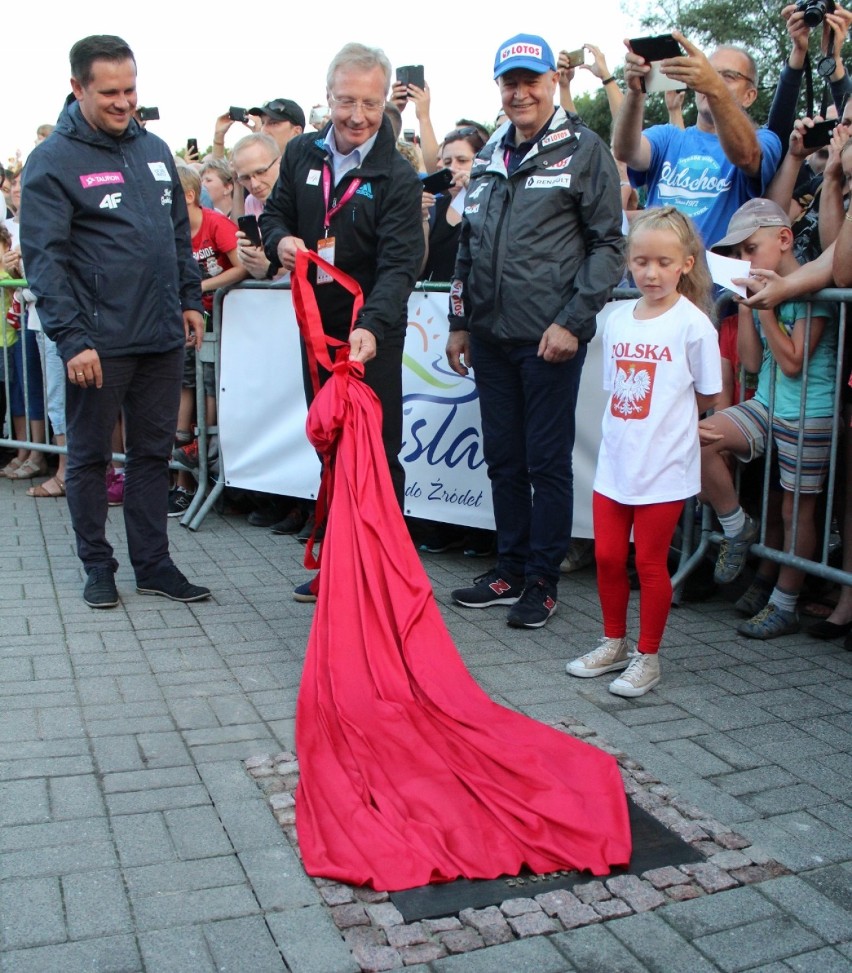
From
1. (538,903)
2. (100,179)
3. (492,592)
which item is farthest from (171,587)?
(538,903)

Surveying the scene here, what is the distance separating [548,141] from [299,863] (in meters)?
3.21

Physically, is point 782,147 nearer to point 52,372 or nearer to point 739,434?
point 739,434

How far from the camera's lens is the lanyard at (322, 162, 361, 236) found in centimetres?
489

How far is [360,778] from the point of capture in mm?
3254

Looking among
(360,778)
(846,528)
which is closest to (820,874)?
(360,778)

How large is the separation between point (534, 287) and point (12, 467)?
5291 mm

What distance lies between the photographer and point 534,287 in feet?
15.8

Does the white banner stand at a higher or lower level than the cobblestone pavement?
higher

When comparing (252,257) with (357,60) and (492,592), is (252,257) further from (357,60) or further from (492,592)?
(492,592)

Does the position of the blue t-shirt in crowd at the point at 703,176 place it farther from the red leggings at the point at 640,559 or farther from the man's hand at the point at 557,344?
the red leggings at the point at 640,559

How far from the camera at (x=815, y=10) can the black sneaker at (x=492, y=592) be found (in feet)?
9.52

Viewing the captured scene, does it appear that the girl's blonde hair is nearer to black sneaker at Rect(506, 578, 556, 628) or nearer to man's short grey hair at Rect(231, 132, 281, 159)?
black sneaker at Rect(506, 578, 556, 628)

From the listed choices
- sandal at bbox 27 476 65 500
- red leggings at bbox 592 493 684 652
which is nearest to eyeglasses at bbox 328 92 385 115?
red leggings at bbox 592 493 684 652

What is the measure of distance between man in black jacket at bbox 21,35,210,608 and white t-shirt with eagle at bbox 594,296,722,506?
7.29ft
